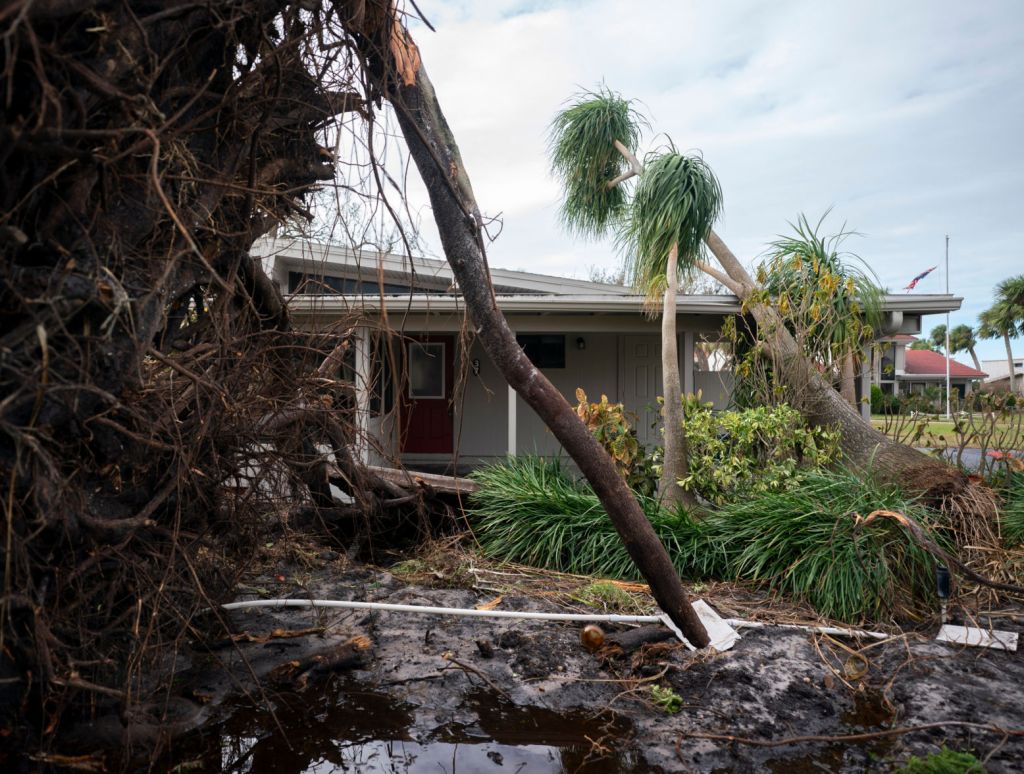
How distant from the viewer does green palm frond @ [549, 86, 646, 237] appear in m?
9.69

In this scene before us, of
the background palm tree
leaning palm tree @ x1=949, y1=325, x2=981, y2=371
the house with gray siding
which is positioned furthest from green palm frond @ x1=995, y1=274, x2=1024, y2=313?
the house with gray siding

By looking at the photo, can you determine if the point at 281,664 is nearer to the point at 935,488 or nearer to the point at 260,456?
the point at 260,456

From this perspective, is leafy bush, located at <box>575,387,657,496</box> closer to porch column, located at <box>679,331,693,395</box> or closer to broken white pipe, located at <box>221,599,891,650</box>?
broken white pipe, located at <box>221,599,891,650</box>

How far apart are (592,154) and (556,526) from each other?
571cm

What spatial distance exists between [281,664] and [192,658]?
0.53 meters

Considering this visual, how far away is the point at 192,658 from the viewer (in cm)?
413

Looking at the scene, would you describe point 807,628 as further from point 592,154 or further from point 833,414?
point 592,154

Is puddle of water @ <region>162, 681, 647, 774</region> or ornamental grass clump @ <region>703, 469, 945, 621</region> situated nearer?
puddle of water @ <region>162, 681, 647, 774</region>

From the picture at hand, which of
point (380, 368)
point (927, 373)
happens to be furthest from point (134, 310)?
point (927, 373)

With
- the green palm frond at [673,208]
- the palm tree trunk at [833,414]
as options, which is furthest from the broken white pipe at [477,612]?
the green palm frond at [673,208]

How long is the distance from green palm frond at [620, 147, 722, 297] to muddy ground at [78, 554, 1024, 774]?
4376mm

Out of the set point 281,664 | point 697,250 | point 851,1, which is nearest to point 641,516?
point 281,664

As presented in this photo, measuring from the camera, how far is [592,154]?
9.87 meters

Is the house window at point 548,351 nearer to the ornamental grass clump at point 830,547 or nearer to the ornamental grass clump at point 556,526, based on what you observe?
the ornamental grass clump at point 556,526
